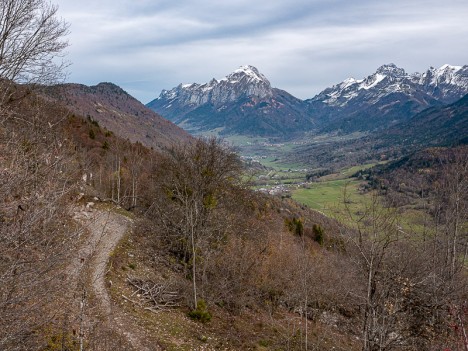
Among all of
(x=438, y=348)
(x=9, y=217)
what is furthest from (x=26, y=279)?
(x=438, y=348)

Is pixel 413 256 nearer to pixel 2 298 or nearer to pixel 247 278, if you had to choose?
pixel 247 278

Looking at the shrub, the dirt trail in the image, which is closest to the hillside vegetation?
the shrub

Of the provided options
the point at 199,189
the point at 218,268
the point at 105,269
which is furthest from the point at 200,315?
the point at 199,189

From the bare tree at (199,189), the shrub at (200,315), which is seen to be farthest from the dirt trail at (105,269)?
the bare tree at (199,189)

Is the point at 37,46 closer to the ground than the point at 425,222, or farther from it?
farther from it

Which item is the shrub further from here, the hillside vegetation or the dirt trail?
the dirt trail

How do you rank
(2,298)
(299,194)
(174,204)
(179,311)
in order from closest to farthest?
(2,298)
(179,311)
(174,204)
(299,194)

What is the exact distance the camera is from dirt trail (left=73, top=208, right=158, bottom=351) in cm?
1249

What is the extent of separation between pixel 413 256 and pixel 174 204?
14.9 metres

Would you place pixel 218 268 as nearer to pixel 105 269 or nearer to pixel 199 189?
pixel 199 189

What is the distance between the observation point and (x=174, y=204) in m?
24.4

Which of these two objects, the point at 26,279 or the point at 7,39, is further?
the point at 7,39

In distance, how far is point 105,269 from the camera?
55.9ft

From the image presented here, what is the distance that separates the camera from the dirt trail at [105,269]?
41.0ft
